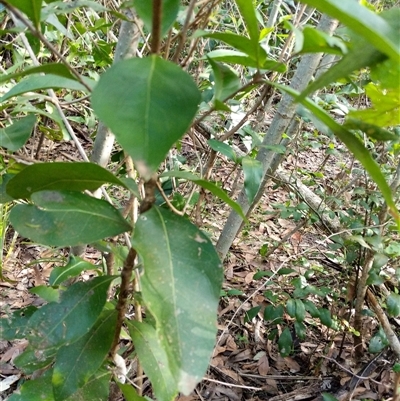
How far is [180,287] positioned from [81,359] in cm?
34

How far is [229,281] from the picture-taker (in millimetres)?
2059

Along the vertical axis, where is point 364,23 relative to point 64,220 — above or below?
above

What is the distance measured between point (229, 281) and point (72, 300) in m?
1.48

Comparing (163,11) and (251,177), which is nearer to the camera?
(163,11)

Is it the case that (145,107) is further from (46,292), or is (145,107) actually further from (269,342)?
(269,342)

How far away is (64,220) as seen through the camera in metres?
0.55

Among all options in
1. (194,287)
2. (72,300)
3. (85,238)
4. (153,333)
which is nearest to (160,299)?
(194,287)

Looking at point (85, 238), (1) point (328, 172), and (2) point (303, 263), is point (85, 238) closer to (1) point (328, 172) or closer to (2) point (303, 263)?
(2) point (303, 263)

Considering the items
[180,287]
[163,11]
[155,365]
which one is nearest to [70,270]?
[155,365]

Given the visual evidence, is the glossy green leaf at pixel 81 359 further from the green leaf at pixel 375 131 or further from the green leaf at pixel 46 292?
the green leaf at pixel 375 131

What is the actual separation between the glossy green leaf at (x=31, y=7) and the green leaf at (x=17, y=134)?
0.94ft

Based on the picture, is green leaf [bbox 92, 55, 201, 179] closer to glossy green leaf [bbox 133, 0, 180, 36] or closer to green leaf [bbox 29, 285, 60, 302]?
glossy green leaf [bbox 133, 0, 180, 36]

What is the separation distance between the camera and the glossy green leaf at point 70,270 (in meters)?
0.92

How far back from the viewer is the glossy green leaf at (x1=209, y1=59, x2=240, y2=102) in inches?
22.6
